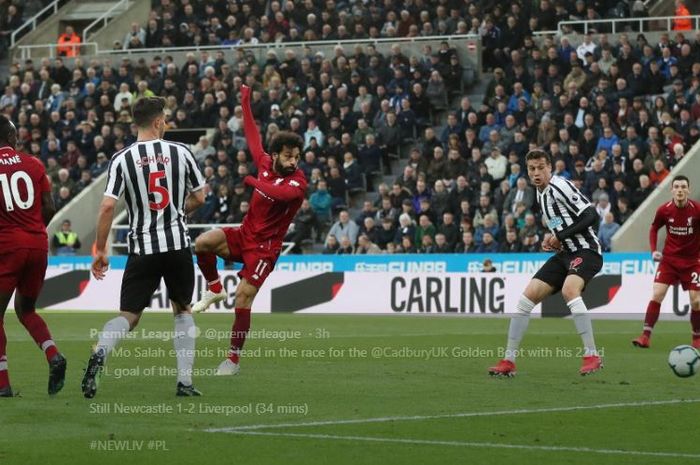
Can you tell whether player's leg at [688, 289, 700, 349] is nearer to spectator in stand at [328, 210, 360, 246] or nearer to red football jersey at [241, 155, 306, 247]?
red football jersey at [241, 155, 306, 247]

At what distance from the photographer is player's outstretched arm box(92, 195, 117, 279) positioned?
10531mm

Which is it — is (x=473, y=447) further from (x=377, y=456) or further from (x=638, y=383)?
(x=638, y=383)

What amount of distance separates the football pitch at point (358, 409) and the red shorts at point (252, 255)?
942 millimetres

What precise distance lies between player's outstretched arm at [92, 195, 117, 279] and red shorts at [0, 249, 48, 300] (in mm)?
698

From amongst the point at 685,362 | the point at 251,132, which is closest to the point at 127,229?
the point at 251,132

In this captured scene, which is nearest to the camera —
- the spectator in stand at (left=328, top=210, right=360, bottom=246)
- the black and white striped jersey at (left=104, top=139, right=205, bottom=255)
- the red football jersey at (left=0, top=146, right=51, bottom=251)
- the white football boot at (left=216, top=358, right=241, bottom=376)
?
the black and white striped jersey at (left=104, top=139, right=205, bottom=255)

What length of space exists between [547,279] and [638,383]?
1.57 m

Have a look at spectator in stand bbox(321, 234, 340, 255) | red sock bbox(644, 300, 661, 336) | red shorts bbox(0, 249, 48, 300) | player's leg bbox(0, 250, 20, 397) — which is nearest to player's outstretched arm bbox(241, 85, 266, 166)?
A: red shorts bbox(0, 249, 48, 300)

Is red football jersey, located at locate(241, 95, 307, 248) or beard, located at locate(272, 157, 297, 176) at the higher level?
beard, located at locate(272, 157, 297, 176)

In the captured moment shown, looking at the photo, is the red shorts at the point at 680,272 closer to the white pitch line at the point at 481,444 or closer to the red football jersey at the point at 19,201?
the red football jersey at the point at 19,201

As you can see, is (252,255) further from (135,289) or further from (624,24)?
(624,24)

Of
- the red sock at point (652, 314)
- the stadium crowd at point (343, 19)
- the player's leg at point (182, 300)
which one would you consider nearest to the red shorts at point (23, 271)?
the player's leg at point (182, 300)

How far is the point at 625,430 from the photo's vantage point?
9.45 m

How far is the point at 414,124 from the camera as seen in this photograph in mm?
33375
